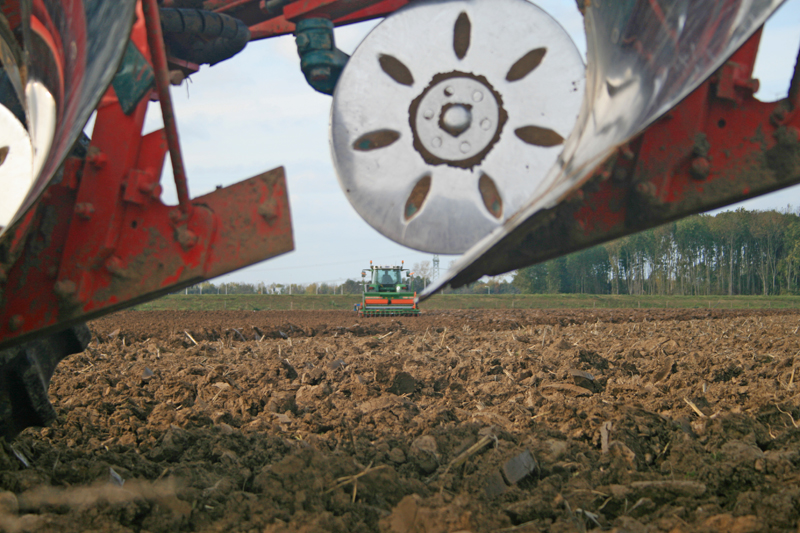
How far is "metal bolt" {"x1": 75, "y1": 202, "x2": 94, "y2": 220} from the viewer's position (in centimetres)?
156

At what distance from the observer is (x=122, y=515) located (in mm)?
1838

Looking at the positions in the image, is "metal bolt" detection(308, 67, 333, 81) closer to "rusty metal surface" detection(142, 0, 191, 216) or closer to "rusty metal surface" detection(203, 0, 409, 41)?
"rusty metal surface" detection(203, 0, 409, 41)

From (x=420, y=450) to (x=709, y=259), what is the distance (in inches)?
2211

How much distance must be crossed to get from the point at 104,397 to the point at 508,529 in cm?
311

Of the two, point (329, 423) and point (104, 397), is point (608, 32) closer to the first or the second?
point (329, 423)

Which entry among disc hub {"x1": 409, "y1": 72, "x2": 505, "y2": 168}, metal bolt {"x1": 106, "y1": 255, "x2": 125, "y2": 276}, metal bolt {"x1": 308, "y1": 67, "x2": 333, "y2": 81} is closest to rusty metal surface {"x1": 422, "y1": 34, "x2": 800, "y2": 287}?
disc hub {"x1": 409, "y1": 72, "x2": 505, "y2": 168}

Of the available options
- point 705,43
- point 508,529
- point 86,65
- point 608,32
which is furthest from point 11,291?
point 705,43

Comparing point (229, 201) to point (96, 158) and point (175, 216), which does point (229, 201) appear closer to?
point (175, 216)

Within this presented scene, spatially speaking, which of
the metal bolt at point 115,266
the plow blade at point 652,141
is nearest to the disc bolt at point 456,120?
the plow blade at point 652,141

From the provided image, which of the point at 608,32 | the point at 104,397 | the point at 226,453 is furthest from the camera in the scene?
the point at 104,397

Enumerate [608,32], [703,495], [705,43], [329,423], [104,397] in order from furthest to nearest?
[104,397] < [329,423] < [703,495] < [608,32] < [705,43]

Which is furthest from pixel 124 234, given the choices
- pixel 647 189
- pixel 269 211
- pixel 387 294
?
pixel 387 294

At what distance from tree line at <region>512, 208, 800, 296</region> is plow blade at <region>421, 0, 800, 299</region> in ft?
157

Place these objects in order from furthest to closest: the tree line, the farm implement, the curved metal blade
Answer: the tree line
the farm implement
the curved metal blade
